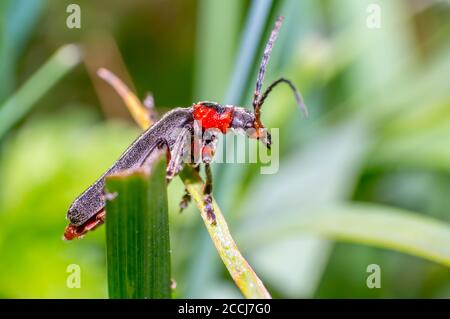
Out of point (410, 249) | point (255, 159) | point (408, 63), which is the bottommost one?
point (410, 249)

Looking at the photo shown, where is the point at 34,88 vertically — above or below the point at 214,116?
above

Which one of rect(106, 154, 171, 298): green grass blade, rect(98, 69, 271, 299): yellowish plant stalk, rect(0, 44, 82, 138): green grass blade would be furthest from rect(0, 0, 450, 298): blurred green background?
rect(106, 154, 171, 298): green grass blade

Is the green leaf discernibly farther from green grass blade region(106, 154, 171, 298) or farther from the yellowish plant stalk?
green grass blade region(106, 154, 171, 298)

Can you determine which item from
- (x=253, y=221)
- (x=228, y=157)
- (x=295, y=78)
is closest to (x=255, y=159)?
(x=253, y=221)

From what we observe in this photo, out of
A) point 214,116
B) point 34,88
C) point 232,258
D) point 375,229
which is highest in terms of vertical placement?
point 34,88

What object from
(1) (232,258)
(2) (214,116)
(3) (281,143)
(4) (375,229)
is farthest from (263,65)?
(3) (281,143)

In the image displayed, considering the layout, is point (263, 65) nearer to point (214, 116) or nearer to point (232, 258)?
point (214, 116)

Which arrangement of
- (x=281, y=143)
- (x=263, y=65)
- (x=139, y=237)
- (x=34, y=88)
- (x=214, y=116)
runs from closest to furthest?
(x=139, y=237), (x=263, y=65), (x=214, y=116), (x=34, y=88), (x=281, y=143)

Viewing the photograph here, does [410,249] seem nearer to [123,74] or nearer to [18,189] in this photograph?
[18,189]
